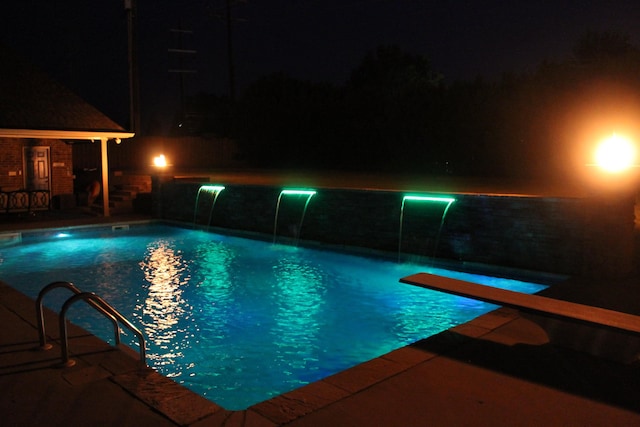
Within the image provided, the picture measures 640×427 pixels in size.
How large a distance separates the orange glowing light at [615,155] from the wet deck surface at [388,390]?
3737 millimetres

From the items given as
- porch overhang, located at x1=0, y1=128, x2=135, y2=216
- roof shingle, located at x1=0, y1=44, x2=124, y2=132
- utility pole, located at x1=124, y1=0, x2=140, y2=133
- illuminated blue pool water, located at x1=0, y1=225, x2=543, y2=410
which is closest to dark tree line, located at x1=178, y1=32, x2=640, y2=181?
utility pole, located at x1=124, y1=0, x2=140, y2=133

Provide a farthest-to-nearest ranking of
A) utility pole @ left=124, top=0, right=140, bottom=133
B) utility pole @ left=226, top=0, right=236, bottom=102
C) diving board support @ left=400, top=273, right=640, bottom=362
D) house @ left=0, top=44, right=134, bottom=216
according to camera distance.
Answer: utility pole @ left=226, top=0, right=236, bottom=102 → utility pole @ left=124, top=0, right=140, bottom=133 → house @ left=0, top=44, right=134, bottom=216 → diving board support @ left=400, top=273, right=640, bottom=362

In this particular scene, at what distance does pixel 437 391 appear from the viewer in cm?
423

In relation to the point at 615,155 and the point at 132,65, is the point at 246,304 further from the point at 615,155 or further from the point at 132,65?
the point at 132,65

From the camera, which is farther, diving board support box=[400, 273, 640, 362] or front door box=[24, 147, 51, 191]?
front door box=[24, 147, 51, 191]

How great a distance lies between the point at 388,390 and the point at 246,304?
15.5ft

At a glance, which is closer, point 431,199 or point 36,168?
point 431,199

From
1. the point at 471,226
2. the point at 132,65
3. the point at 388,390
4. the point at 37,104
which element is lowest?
the point at 388,390

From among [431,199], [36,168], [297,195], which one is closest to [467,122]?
[297,195]

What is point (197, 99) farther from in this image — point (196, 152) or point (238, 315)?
point (238, 315)

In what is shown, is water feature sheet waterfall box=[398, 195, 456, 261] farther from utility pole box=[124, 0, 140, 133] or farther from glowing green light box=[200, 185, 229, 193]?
utility pole box=[124, 0, 140, 133]

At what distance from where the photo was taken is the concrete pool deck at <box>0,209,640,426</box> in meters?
3.80

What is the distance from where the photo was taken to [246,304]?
8.70 m

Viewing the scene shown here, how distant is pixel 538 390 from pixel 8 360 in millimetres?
4388
